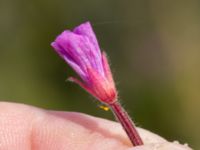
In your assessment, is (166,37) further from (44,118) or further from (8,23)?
(44,118)

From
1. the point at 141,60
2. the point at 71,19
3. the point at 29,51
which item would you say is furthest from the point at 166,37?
the point at 29,51

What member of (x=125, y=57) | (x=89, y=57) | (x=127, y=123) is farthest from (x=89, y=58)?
(x=125, y=57)

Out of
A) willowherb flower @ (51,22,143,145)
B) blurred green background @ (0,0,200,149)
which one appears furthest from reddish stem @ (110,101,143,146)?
blurred green background @ (0,0,200,149)

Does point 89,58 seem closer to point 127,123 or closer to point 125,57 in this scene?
point 127,123

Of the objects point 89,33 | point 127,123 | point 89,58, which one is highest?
point 89,33

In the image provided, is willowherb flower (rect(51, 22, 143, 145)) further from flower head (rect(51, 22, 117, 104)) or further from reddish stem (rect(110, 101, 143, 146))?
reddish stem (rect(110, 101, 143, 146))

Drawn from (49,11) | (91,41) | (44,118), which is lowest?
(44,118)
